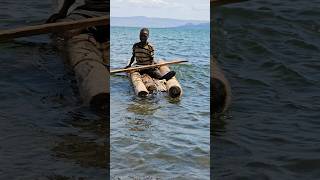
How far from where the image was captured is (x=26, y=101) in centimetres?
885

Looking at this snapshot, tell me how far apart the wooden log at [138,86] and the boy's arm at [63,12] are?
81.8 inches

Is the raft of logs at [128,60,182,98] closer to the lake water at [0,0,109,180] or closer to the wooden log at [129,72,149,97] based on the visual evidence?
the wooden log at [129,72,149,97]

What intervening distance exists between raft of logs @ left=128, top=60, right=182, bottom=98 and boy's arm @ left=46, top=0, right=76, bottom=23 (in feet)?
6.76

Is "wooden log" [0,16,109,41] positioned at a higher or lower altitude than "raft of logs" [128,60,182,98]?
higher

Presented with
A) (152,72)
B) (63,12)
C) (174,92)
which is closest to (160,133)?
(174,92)

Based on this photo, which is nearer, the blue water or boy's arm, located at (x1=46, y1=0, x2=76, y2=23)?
the blue water

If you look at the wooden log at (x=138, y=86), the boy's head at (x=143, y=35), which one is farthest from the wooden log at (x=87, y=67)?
the boy's head at (x=143, y=35)

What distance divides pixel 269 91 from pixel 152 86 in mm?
2542

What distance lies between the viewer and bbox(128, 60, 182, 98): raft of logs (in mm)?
10653

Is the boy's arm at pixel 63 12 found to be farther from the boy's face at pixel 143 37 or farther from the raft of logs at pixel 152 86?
the raft of logs at pixel 152 86

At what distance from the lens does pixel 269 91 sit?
9.72m

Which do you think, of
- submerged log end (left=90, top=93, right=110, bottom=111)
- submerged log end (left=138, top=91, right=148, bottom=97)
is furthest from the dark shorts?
submerged log end (left=90, top=93, right=110, bottom=111)

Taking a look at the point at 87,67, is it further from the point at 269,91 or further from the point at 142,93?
the point at 269,91

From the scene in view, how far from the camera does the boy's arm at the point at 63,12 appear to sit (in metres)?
11.4
